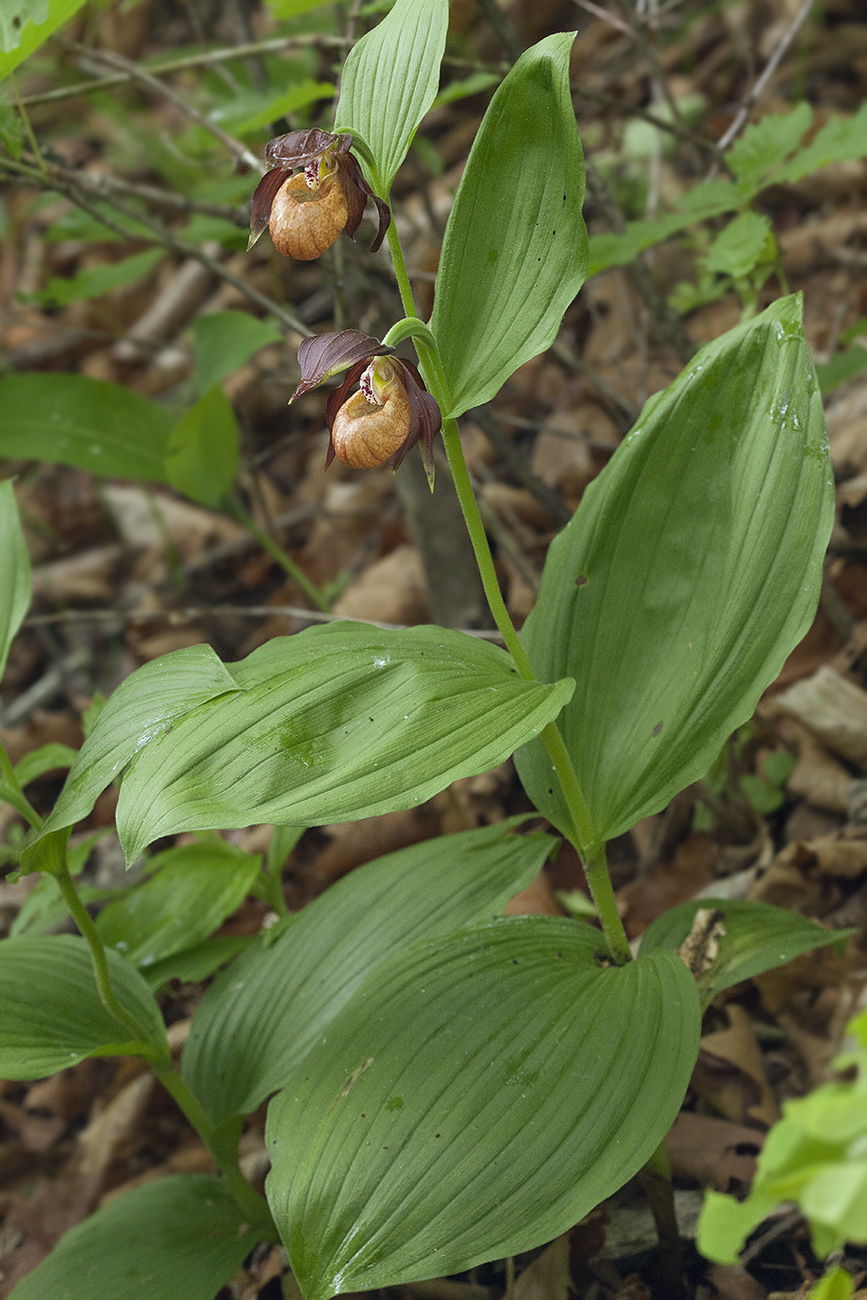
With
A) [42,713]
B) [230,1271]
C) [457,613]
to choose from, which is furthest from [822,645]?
[42,713]

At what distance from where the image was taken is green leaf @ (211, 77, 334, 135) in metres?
1.67

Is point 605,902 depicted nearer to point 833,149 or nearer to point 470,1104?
point 470,1104

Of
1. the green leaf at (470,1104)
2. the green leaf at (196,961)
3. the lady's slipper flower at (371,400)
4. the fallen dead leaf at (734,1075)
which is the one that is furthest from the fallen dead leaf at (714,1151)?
the lady's slipper flower at (371,400)

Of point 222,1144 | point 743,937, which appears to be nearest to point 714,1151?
point 743,937

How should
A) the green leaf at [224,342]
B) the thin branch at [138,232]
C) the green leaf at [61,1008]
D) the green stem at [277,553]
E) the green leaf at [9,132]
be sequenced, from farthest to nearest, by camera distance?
the green stem at [277,553] < the green leaf at [224,342] < the thin branch at [138,232] < the green leaf at [9,132] < the green leaf at [61,1008]

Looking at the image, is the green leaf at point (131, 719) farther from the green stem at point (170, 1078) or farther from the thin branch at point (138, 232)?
the thin branch at point (138, 232)

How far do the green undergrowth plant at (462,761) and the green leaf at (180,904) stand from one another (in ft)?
0.50

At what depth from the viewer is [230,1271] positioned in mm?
1300

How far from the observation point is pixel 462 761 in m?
0.99

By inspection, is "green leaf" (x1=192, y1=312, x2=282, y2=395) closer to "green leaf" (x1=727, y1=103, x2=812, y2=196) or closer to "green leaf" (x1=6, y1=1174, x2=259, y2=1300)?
"green leaf" (x1=727, y1=103, x2=812, y2=196)

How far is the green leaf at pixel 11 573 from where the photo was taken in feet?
4.49

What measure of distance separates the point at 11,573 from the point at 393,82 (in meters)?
0.81

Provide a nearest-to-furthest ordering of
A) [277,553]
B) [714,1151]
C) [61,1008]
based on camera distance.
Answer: [61,1008]
[714,1151]
[277,553]

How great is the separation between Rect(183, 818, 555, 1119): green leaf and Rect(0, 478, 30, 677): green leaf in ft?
1.88
